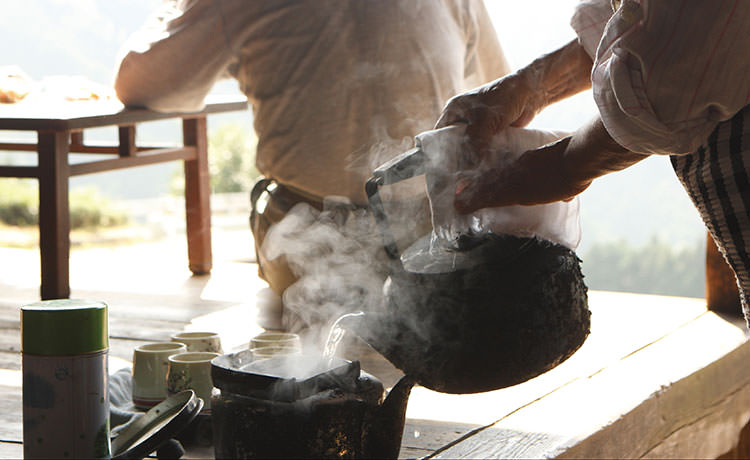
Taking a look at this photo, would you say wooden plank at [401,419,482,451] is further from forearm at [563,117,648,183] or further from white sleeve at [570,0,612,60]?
white sleeve at [570,0,612,60]

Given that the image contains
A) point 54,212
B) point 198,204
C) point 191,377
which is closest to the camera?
point 191,377

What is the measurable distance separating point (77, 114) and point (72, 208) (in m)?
8.98

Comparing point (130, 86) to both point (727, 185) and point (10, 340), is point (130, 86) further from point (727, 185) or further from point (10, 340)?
point (727, 185)

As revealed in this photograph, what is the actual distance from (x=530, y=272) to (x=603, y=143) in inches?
7.2

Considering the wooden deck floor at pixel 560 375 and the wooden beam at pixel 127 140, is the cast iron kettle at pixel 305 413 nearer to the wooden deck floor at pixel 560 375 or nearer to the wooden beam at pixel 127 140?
the wooden deck floor at pixel 560 375

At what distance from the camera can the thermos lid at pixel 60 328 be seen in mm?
1109

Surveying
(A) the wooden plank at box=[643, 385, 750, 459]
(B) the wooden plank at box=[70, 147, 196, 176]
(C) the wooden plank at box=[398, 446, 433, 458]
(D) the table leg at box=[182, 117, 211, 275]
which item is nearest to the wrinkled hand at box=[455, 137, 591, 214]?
(C) the wooden plank at box=[398, 446, 433, 458]

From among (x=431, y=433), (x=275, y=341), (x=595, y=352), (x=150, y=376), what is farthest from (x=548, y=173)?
(x=595, y=352)

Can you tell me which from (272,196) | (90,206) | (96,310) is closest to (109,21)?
(90,206)

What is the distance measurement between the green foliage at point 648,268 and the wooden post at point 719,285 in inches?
780

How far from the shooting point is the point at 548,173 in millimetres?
1121

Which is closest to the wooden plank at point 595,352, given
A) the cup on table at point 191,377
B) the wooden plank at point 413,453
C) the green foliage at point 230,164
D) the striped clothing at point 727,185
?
the wooden plank at point 413,453

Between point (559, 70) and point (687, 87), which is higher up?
point (559, 70)

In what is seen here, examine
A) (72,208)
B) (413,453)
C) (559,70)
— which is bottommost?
(413,453)
